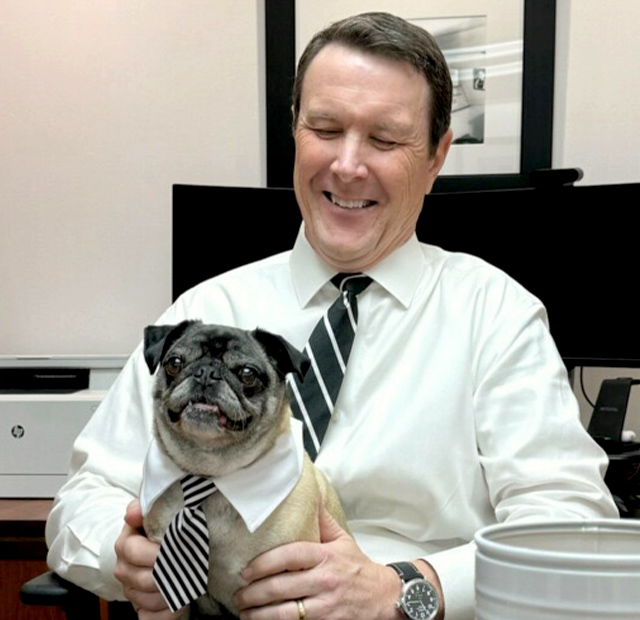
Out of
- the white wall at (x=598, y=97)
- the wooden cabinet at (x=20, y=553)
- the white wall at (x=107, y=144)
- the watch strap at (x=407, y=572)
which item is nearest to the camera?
the watch strap at (x=407, y=572)

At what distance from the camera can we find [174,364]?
1.03m

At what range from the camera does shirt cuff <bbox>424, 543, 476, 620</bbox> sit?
1.24 meters

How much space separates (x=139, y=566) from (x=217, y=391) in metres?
0.30

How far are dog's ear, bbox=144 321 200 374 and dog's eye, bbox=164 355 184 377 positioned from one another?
35 millimetres

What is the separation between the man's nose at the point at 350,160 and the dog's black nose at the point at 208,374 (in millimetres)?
551

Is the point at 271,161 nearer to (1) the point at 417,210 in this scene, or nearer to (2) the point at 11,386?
(2) the point at 11,386

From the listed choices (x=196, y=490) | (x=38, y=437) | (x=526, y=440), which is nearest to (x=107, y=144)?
(x=38, y=437)

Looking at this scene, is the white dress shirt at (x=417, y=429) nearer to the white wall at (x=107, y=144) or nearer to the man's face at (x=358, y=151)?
the man's face at (x=358, y=151)

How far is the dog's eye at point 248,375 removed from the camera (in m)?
1.03

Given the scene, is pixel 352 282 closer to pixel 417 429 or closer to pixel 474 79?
pixel 417 429

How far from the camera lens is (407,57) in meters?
1.49

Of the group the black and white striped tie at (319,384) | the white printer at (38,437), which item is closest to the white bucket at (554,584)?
the black and white striped tie at (319,384)

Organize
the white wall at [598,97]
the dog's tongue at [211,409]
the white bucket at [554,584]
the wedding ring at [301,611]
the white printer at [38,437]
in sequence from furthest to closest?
1. the white wall at [598,97]
2. the white printer at [38,437]
3. the wedding ring at [301,611]
4. the dog's tongue at [211,409]
5. the white bucket at [554,584]

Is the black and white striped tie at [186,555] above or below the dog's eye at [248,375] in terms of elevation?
below
